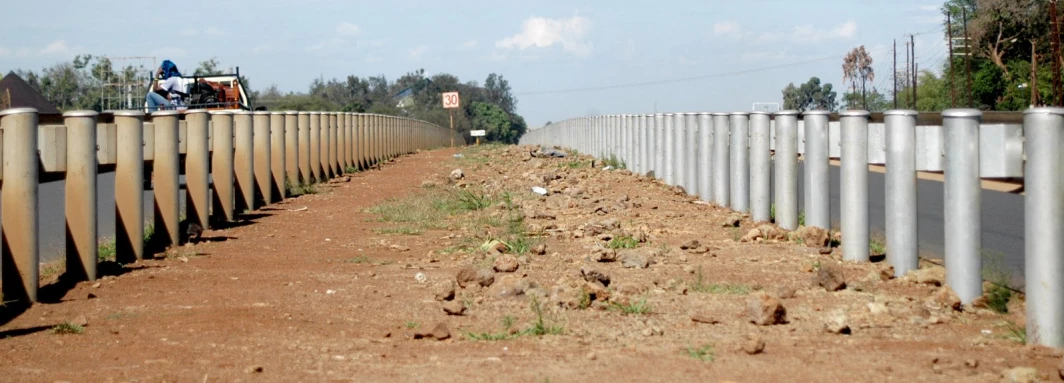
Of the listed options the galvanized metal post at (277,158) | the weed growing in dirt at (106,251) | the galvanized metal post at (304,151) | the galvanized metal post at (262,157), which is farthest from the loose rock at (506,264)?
the galvanized metal post at (304,151)

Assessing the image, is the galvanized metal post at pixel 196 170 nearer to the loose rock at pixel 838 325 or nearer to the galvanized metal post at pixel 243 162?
the galvanized metal post at pixel 243 162

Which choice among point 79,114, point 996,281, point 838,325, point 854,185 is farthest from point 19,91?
point 838,325

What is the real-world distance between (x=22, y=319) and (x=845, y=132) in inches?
218

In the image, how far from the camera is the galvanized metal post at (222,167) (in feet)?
41.3

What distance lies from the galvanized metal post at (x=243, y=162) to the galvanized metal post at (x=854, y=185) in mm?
7251

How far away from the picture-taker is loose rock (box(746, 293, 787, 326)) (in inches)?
250

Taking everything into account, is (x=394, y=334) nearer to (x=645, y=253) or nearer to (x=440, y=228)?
(x=645, y=253)

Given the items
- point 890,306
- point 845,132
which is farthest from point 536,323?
point 845,132

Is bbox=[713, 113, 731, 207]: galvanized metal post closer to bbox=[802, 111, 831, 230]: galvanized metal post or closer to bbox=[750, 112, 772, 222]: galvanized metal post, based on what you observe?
bbox=[750, 112, 772, 222]: galvanized metal post

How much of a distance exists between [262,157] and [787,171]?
6.94m

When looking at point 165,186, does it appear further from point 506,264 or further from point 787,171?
point 787,171

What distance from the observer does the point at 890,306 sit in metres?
6.77

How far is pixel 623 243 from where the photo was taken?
9.62 m

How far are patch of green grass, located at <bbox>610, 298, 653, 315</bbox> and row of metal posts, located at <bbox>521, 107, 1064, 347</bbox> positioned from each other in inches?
67.7
